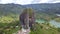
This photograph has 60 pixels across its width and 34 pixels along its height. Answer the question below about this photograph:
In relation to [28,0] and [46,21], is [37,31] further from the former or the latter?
[28,0]

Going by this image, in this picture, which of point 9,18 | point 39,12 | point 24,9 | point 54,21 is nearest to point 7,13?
point 9,18

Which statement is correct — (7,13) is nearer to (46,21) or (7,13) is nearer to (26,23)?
(26,23)

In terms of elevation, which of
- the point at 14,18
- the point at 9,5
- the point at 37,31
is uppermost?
the point at 9,5

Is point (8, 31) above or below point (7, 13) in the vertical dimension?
below

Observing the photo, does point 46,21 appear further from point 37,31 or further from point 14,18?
point 14,18

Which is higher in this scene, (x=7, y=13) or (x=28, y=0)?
(x=28, y=0)

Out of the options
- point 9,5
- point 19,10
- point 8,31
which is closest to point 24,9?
point 19,10

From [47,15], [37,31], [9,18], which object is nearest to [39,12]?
[47,15]
